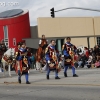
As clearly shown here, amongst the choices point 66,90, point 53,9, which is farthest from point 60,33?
point 66,90

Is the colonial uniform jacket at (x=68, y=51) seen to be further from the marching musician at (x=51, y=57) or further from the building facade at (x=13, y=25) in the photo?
the building facade at (x=13, y=25)

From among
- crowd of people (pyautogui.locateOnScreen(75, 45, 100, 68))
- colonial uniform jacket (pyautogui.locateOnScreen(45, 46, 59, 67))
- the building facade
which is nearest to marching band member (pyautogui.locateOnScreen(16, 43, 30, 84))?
colonial uniform jacket (pyautogui.locateOnScreen(45, 46, 59, 67))

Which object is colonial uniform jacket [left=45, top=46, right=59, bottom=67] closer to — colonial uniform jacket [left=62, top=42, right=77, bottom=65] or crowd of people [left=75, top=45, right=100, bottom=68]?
colonial uniform jacket [left=62, top=42, right=77, bottom=65]

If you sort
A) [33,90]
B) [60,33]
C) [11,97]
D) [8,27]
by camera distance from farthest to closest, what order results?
[60,33]
[8,27]
[33,90]
[11,97]

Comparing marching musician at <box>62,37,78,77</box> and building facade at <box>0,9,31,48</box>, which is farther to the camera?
building facade at <box>0,9,31,48</box>

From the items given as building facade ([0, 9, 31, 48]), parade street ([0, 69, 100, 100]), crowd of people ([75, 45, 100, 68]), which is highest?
building facade ([0, 9, 31, 48])

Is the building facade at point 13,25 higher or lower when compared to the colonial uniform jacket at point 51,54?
higher

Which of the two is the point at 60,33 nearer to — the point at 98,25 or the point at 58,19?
the point at 58,19

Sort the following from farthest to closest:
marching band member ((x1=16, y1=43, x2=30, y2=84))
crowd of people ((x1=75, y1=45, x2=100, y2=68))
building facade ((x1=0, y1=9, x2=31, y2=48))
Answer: building facade ((x1=0, y1=9, x2=31, y2=48)), crowd of people ((x1=75, y1=45, x2=100, y2=68)), marching band member ((x1=16, y1=43, x2=30, y2=84))

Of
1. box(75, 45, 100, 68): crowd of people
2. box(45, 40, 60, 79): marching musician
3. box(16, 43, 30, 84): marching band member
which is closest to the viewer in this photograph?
box(16, 43, 30, 84): marching band member

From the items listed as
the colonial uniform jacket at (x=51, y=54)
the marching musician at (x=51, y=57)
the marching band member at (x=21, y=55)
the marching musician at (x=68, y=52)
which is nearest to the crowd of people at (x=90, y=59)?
the marching musician at (x=68, y=52)

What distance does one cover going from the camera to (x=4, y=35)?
58531 mm

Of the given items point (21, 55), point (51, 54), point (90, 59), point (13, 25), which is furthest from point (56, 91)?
point (13, 25)

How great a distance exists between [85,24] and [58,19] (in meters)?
5.01
